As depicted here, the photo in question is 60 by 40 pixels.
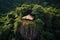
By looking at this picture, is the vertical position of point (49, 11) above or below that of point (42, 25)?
above

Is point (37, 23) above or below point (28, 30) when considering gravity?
above

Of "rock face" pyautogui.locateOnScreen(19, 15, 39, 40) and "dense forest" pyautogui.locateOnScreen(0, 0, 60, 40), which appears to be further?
"dense forest" pyautogui.locateOnScreen(0, 0, 60, 40)

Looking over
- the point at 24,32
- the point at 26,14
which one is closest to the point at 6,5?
the point at 26,14

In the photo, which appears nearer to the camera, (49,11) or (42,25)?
(42,25)

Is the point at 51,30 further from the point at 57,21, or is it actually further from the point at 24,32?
the point at 24,32

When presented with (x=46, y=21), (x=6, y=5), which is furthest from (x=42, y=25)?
(x=6, y=5)

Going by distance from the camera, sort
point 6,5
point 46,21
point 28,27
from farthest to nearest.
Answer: point 6,5
point 46,21
point 28,27

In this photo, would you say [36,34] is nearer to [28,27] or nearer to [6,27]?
[28,27]

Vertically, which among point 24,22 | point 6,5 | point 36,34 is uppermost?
point 6,5

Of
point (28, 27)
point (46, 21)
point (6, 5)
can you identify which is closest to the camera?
point (28, 27)

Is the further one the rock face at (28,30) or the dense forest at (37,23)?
the dense forest at (37,23)
